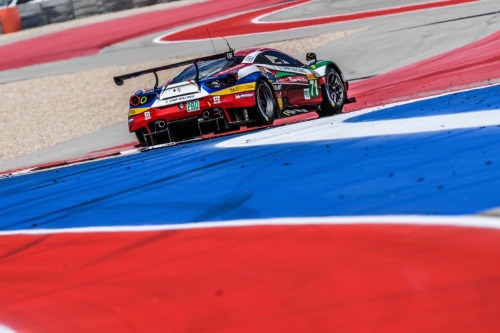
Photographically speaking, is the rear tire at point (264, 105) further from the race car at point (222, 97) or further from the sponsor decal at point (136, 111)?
the sponsor decal at point (136, 111)

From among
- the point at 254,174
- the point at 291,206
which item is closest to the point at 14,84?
the point at 254,174

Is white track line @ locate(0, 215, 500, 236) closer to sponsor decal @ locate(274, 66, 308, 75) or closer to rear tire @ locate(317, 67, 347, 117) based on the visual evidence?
sponsor decal @ locate(274, 66, 308, 75)

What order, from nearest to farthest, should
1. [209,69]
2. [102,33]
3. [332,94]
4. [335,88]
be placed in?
1. [209,69]
2. [332,94]
3. [335,88]
4. [102,33]

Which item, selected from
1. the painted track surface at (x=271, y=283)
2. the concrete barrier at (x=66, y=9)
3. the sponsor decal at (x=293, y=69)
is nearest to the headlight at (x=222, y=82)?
the sponsor decal at (x=293, y=69)

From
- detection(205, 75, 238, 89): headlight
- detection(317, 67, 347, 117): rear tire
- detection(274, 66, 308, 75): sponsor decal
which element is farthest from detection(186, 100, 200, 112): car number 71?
detection(317, 67, 347, 117): rear tire

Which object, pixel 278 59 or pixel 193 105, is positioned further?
pixel 278 59

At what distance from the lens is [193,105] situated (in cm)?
1046

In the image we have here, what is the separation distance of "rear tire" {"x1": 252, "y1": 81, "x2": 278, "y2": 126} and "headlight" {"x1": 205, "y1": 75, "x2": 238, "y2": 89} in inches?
10.3

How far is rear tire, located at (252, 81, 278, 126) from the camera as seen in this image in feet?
33.9

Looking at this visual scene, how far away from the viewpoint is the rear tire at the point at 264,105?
10.3 metres

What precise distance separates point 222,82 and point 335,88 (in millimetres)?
2448

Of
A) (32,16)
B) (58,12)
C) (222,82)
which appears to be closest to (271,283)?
(222,82)

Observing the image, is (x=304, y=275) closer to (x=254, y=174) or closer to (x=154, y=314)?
(x=154, y=314)

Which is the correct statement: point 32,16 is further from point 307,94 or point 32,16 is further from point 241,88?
point 241,88
